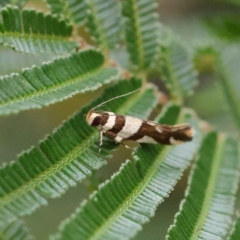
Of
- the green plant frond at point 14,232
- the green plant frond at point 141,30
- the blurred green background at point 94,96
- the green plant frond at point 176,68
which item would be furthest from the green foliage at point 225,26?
the green plant frond at point 14,232

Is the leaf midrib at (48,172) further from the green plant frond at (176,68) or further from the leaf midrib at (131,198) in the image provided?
the green plant frond at (176,68)

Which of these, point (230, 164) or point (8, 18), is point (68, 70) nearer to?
point (8, 18)

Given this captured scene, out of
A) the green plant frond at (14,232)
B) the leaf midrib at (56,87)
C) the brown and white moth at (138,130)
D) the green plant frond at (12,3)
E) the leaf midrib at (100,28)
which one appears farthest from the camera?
the leaf midrib at (100,28)

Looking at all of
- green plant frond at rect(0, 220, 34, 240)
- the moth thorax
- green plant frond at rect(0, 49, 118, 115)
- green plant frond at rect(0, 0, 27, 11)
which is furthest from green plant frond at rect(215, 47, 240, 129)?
green plant frond at rect(0, 220, 34, 240)

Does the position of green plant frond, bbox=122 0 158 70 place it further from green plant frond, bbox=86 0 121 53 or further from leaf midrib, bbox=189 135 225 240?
leaf midrib, bbox=189 135 225 240

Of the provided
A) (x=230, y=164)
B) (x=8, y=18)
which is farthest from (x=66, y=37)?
(x=230, y=164)
